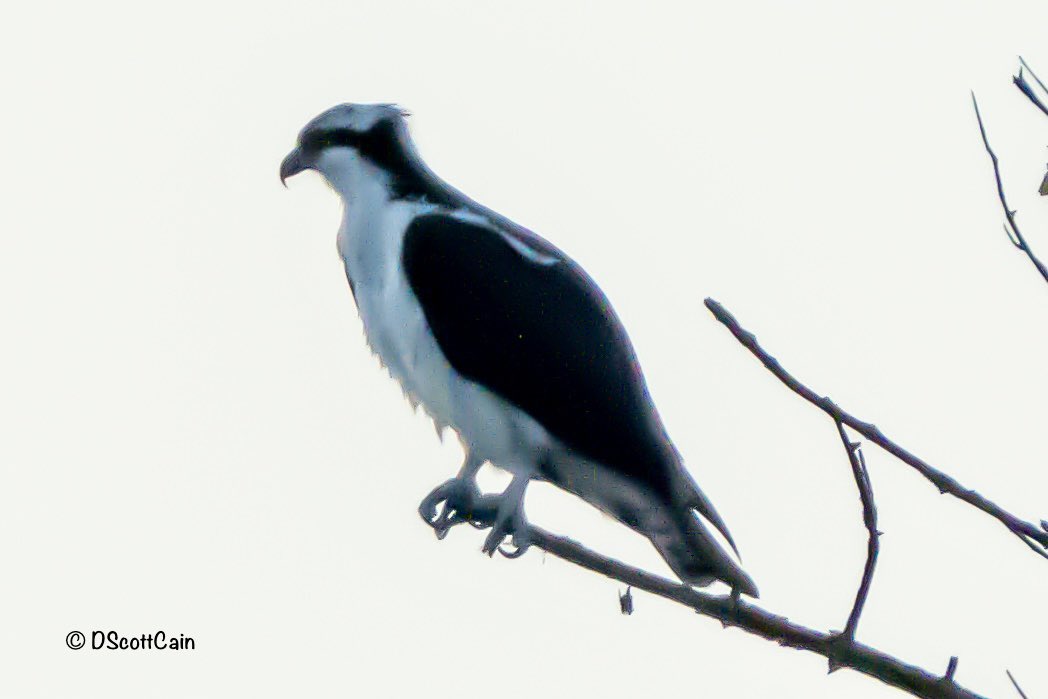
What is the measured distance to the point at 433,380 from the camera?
15.0ft

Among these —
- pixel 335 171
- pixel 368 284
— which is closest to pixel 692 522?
pixel 368 284

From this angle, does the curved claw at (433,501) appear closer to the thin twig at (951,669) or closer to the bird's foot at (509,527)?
the bird's foot at (509,527)

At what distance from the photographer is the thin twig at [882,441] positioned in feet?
7.55

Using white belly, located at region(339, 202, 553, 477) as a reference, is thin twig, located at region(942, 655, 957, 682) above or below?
below

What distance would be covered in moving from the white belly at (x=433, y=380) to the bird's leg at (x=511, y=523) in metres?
0.13

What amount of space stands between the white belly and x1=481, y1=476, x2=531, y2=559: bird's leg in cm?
13

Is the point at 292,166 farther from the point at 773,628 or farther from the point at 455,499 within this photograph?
the point at 773,628

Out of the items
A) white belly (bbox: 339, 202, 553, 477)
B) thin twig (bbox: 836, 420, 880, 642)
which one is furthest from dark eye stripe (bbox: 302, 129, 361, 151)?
thin twig (bbox: 836, 420, 880, 642)

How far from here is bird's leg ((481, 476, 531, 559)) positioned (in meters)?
4.15

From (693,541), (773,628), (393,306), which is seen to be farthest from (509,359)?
(773,628)

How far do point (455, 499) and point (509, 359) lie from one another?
1.66ft

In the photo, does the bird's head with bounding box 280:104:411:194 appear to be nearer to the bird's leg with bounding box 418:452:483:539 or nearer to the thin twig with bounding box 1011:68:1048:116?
the bird's leg with bounding box 418:452:483:539

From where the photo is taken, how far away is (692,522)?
4.30m

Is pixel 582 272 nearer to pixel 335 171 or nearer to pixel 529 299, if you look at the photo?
pixel 529 299
